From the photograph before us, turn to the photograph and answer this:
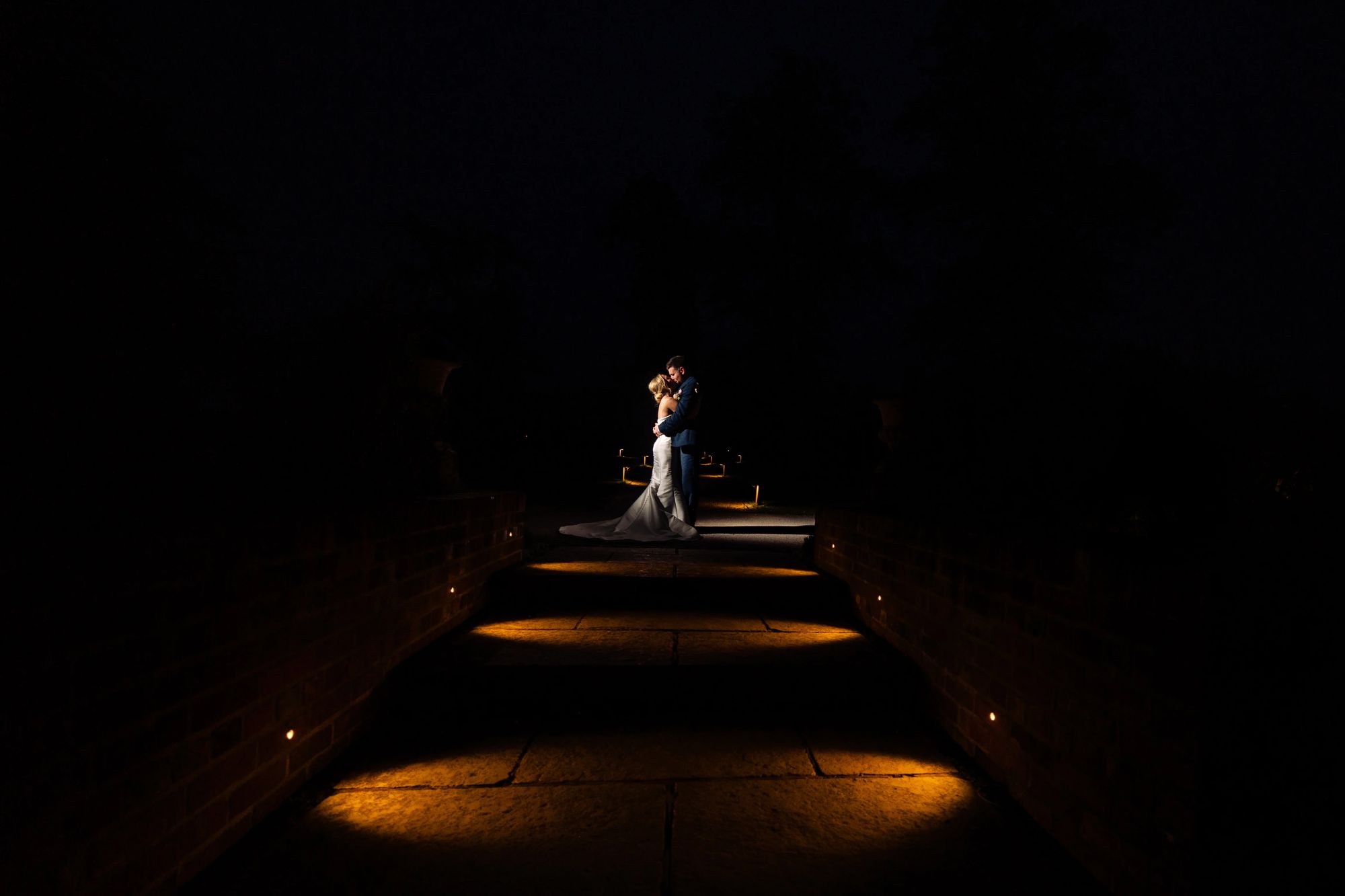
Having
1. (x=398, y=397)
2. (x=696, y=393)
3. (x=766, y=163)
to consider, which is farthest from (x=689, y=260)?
(x=398, y=397)

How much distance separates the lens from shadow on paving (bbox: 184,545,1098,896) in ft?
7.51

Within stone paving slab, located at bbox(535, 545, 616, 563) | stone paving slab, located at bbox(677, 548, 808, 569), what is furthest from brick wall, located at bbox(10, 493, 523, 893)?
stone paving slab, located at bbox(677, 548, 808, 569)

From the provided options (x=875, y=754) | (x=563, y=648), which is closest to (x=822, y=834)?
(x=875, y=754)

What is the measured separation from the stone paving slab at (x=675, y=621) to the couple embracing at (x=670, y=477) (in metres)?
2.90

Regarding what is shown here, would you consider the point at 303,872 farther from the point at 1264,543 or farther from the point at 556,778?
the point at 1264,543

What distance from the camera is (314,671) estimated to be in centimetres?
301

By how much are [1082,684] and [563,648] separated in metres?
2.58

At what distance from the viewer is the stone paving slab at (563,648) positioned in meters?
3.75

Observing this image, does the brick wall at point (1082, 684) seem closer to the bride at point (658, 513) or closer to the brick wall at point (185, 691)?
the brick wall at point (185, 691)

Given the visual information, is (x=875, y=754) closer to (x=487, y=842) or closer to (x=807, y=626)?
(x=807, y=626)

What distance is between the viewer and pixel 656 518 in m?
8.12

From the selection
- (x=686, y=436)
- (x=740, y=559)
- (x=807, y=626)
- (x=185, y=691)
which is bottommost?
(x=807, y=626)

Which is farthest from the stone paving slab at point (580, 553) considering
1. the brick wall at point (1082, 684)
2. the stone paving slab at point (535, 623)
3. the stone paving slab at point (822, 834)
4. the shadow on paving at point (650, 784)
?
the stone paving slab at point (822, 834)

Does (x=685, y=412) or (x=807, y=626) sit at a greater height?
(x=685, y=412)
